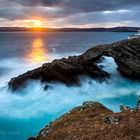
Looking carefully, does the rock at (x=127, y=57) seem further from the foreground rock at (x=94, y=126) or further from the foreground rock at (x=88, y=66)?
the foreground rock at (x=94, y=126)

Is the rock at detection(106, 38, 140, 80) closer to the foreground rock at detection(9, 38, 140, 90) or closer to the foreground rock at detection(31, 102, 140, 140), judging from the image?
the foreground rock at detection(9, 38, 140, 90)

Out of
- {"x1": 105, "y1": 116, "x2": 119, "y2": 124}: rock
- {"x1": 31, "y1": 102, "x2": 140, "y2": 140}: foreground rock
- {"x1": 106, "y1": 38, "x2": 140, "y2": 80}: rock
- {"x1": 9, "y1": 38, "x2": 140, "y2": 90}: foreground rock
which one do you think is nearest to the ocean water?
{"x1": 9, "y1": 38, "x2": 140, "y2": 90}: foreground rock

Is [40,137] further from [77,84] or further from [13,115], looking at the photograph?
[77,84]

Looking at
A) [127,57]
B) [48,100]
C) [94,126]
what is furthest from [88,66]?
[94,126]

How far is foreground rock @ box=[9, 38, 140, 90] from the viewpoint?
2556 cm

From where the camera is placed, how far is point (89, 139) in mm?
7344

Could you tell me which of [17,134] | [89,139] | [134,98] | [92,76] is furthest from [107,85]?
[89,139]

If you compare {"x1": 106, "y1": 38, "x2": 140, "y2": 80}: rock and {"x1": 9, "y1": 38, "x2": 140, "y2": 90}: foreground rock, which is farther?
{"x1": 106, "y1": 38, "x2": 140, "y2": 80}: rock

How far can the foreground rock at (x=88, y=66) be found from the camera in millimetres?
25562

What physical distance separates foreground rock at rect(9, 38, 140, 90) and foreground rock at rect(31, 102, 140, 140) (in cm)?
1612

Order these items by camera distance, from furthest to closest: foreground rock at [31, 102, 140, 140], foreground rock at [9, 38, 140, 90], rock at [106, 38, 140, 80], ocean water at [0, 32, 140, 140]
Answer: rock at [106, 38, 140, 80] → foreground rock at [9, 38, 140, 90] → ocean water at [0, 32, 140, 140] → foreground rock at [31, 102, 140, 140]

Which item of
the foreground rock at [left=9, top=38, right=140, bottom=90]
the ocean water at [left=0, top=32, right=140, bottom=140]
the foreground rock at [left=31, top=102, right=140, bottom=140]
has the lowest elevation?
the ocean water at [left=0, top=32, right=140, bottom=140]

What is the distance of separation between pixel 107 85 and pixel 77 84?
117 inches

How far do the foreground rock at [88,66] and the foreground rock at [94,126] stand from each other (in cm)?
1612
